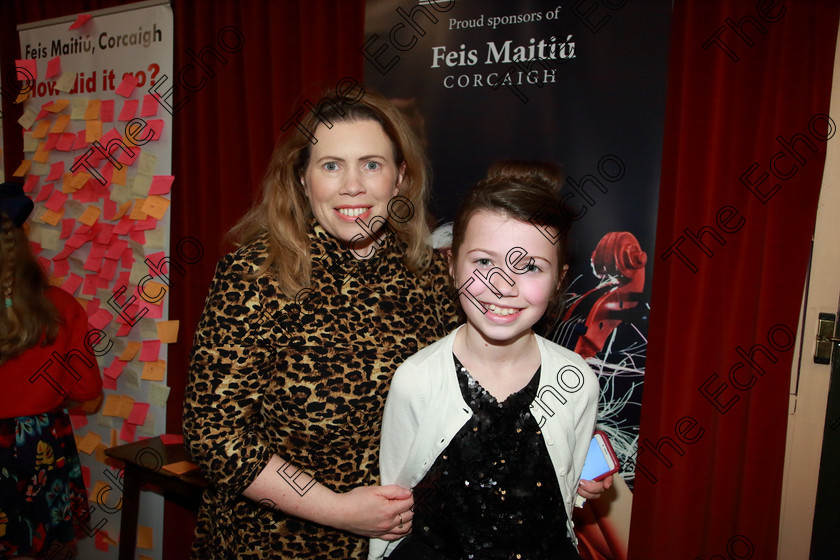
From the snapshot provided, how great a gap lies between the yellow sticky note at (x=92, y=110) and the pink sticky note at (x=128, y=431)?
1.51m

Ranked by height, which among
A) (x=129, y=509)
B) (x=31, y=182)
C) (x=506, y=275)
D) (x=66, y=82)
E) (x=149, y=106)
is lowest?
(x=129, y=509)

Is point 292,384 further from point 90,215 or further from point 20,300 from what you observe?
point 90,215

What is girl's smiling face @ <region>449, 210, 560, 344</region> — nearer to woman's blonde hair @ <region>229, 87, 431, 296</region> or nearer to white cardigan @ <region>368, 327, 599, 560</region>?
white cardigan @ <region>368, 327, 599, 560</region>

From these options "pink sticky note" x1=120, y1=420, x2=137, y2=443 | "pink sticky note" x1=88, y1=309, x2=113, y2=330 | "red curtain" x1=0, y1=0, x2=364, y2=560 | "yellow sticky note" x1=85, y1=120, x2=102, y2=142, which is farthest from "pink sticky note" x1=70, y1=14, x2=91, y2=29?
"pink sticky note" x1=120, y1=420, x2=137, y2=443

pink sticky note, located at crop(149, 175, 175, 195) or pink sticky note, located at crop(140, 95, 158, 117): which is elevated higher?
pink sticky note, located at crop(140, 95, 158, 117)

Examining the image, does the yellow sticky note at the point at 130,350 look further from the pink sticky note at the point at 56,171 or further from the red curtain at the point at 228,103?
the pink sticky note at the point at 56,171

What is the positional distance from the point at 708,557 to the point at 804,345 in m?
0.78

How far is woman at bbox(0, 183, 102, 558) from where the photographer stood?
6.44 ft

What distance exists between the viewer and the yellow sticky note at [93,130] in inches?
107

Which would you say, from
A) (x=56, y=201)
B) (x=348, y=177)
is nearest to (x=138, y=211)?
(x=56, y=201)

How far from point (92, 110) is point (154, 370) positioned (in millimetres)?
1310

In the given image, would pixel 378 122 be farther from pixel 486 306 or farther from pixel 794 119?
pixel 794 119

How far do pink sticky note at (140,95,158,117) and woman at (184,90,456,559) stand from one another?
151cm

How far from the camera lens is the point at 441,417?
1.22 m
